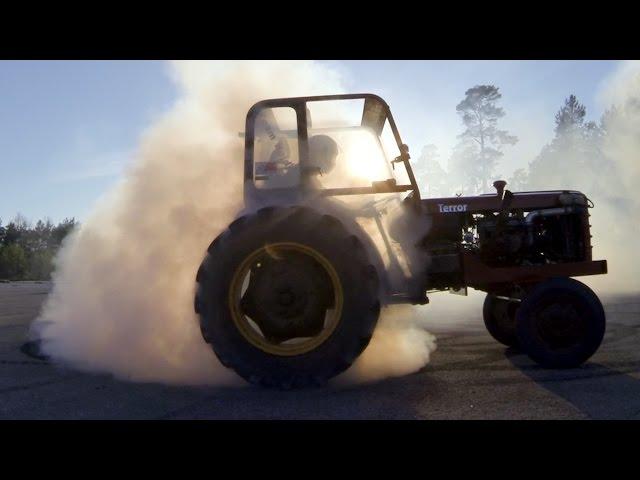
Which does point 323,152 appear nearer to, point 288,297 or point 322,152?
point 322,152

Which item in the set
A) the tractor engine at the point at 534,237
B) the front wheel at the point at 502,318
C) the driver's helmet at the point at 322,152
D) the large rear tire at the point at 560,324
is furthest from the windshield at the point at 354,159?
the front wheel at the point at 502,318

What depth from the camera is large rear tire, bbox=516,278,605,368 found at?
4.54 metres

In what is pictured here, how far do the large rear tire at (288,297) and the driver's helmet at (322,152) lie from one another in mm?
740

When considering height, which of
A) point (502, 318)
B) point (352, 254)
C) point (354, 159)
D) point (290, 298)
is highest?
point (354, 159)

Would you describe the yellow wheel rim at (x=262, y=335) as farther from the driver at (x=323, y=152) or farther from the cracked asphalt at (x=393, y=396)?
the driver at (x=323, y=152)

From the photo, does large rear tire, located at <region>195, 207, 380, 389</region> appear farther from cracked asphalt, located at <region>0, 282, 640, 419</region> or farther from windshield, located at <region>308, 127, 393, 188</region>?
windshield, located at <region>308, 127, 393, 188</region>

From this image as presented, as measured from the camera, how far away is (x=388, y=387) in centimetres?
410

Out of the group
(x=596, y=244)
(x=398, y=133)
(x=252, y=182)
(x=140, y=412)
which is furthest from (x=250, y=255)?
(x=596, y=244)

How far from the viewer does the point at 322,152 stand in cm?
470

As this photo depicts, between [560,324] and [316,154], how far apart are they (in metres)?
2.53

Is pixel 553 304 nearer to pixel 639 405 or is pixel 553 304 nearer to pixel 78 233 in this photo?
pixel 639 405

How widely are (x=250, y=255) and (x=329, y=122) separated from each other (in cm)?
173

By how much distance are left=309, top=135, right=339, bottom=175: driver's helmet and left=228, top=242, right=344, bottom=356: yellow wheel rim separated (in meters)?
0.89

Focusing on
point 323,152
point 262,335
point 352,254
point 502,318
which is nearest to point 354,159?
point 323,152
